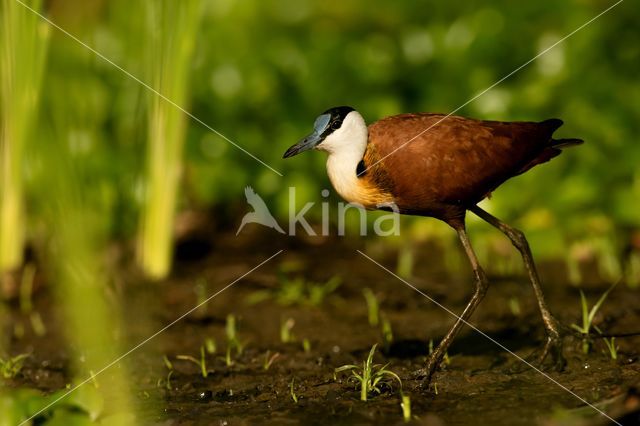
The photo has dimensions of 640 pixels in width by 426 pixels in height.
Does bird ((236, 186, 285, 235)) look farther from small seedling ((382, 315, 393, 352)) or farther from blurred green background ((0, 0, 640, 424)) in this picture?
small seedling ((382, 315, 393, 352))

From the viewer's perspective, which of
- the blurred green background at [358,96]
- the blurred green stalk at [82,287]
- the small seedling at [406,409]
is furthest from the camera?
the blurred green background at [358,96]

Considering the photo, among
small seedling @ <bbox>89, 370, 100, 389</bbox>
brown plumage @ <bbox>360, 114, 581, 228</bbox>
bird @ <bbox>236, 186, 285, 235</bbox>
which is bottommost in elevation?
small seedling @ <bbox>89, 370, 100, 389</bbox>

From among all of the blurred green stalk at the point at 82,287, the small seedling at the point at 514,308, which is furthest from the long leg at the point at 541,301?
the blurred green stalk at the point at 82,287

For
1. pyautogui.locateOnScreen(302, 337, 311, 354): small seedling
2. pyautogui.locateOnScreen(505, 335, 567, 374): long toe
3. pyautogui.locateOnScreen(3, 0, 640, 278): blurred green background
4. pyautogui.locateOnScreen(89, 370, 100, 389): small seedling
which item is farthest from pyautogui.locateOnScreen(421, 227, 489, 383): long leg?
pyautogui.locateOnScreen(3, 0, 640, 278): blurred green background

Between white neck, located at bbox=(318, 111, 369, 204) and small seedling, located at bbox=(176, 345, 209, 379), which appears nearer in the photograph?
white neck, located at bbox=(318, 111, 369, 204)

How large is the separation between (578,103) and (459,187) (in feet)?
7.65

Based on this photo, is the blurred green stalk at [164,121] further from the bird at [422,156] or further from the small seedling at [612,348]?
the small seedling at [612,348]

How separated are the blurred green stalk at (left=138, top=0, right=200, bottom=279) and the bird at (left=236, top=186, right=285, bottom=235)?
29.6 inches

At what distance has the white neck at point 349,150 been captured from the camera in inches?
131

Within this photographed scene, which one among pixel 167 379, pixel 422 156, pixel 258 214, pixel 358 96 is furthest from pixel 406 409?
pixel 358 96

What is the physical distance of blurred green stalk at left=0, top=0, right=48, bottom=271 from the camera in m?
4.56

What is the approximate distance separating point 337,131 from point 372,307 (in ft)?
4.40

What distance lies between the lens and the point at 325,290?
4824 mm

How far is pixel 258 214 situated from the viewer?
5773 millimetres
